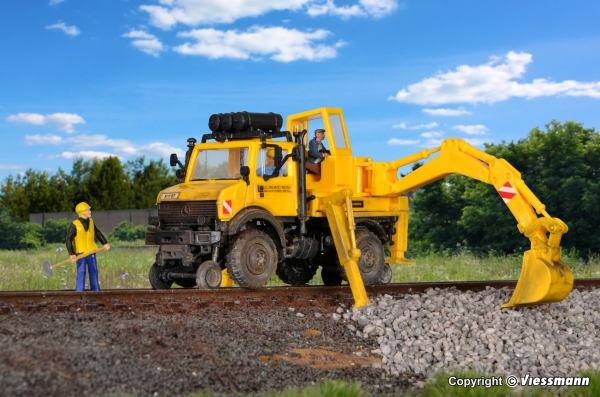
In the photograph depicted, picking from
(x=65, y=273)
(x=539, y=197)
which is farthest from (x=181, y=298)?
(x=539, y=197)

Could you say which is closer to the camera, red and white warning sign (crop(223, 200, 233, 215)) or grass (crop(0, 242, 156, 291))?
red and white warning sign (crop(223, 200, 233, 215))

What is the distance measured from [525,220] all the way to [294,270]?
5058 mm

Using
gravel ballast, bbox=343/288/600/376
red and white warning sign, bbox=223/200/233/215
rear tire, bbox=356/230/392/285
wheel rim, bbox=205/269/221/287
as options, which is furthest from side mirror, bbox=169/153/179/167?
gravel ballast, bbox=343/288/600/376

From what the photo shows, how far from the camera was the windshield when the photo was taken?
1265 centimetres

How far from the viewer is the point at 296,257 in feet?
43.8

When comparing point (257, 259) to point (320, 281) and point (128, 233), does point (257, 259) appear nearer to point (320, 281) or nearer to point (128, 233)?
point (320, 281)

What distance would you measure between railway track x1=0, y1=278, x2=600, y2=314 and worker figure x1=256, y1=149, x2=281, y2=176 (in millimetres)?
2123

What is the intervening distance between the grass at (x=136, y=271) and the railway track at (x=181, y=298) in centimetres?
482

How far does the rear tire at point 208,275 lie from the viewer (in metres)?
11.6

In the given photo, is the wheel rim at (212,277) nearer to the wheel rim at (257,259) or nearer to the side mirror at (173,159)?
the wheel rim at (257,259)

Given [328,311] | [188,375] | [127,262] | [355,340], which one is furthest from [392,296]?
[127,262]

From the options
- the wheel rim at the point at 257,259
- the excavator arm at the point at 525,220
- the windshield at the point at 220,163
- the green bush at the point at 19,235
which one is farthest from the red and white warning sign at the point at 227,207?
the green bush at the point at 19,235

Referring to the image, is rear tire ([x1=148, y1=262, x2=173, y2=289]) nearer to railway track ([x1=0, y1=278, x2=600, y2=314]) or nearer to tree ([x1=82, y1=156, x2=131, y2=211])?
railway track ([x1=0, y1=278, x2=600, y2=314])

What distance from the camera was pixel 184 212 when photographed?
12.3 metres
